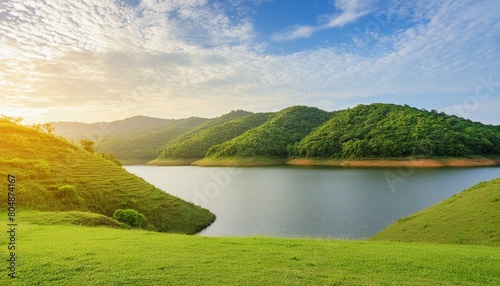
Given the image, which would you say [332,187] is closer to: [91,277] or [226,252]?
[226,252]

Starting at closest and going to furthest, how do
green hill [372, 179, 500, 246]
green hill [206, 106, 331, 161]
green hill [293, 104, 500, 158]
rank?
green hill [372, 179, 500, 246] < green hill [293, 104, 500, 158] < green hill [206, 106, 331, 161]

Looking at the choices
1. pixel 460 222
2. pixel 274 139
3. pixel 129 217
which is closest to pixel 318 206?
pixel 460 222

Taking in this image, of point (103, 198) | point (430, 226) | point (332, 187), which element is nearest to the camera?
point (430, 226)

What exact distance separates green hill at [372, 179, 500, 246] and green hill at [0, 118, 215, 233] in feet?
51.9

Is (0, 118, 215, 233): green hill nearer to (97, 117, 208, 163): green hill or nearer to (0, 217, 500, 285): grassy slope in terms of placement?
(0, 217, 500, 285): grassy slope

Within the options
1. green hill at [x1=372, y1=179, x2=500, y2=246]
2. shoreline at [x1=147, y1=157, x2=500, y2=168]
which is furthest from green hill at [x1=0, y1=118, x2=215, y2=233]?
shoreline at [x1=147, y1=157, x2=500, y2=168]

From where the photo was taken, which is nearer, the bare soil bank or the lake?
the lake

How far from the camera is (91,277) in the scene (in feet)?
23.7

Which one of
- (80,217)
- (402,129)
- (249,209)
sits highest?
(402,129)

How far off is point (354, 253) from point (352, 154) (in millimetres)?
74007

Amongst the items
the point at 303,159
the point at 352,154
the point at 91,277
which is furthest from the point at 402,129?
the point at 91,277

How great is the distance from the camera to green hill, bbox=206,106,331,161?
99.3 metres

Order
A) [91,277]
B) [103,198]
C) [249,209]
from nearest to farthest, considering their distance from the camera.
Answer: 1. [91,277]
2. [103,198]
3. [249,209]

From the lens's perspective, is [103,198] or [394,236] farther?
[103,198]
